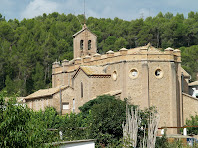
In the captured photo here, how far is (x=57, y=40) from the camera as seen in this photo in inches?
3184

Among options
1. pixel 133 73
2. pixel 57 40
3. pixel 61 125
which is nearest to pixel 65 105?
pixel 133 73

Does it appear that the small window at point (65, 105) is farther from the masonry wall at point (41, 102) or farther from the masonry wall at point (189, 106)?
the masonry wall at point (189, 106)

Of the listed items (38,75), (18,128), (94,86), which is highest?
(38,75)

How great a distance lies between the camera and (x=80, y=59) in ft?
166

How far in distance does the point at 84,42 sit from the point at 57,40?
2683 centimetres

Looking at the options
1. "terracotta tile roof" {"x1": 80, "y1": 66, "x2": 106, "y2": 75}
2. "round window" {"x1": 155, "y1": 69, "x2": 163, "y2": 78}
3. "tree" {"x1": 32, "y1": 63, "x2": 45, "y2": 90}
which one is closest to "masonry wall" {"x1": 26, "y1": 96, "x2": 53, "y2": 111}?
"terracotta tile roof" {"x1": 80, "y1": 66, "x2": 106, "y2": 75}

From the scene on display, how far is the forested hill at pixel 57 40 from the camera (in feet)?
233

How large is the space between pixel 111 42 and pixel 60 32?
388 inches

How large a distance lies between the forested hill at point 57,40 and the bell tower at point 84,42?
1492 centimetres

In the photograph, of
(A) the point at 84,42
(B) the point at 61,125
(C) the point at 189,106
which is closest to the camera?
(B) the point at 61,125

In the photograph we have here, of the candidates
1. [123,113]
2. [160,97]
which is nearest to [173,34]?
[160,97]

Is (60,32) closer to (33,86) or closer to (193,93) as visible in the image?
(33,86)

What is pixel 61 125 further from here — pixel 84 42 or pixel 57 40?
pixel 57 40

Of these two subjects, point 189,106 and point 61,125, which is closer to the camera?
point 61,125
